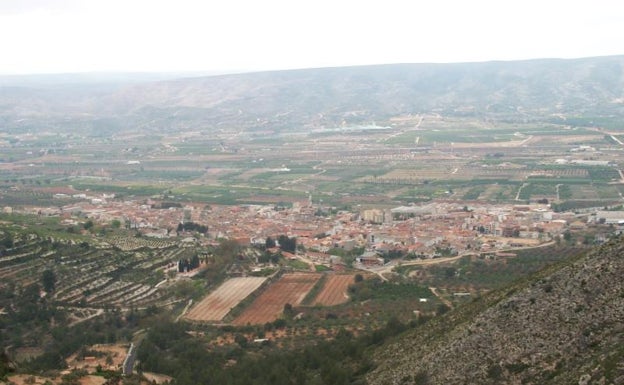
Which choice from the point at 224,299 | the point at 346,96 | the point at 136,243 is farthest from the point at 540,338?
the point at 346,96

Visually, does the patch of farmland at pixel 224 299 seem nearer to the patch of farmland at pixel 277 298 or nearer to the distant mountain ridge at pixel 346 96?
the patch of farmland at pixel 277 298

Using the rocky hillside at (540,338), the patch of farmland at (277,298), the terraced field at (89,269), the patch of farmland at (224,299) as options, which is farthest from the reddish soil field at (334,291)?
the rocky hillside at (540,338)

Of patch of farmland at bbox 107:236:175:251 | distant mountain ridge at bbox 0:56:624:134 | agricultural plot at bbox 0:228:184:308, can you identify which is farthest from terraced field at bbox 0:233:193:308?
distant mountain ridge at bbox 0:56:624:134

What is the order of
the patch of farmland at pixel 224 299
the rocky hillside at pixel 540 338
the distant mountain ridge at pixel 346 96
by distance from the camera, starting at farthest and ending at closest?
the distant mountain ridge at pixel 346 96
the patch of farmland at pixel 224 299
the rocky hillside at pixel 540 338

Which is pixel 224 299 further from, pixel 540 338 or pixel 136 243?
pixel 540 338

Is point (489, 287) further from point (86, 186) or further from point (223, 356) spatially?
point (86, 186)
